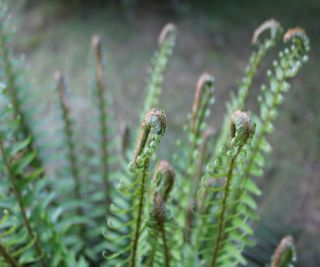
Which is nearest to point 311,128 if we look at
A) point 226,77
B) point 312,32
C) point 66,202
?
point 226,77

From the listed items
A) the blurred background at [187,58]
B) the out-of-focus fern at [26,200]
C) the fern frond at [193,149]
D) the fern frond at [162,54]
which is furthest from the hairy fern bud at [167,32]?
the blurred background at [187,58]

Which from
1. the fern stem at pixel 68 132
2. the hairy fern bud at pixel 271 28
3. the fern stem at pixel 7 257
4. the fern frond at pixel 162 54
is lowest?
the fern stem at pixel 7 257

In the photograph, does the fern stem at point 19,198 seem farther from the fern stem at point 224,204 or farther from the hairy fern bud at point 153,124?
the hairy fern bud at point 153,124

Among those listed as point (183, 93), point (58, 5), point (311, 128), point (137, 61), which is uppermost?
point (58, 5)

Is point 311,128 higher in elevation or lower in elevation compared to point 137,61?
lower

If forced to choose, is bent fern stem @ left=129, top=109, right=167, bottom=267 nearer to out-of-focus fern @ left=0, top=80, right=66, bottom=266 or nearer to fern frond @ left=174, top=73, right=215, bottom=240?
fern frond @ left=174, top=73, right=215, bottom=240

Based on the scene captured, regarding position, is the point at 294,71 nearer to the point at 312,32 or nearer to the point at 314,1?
the point at 312,32

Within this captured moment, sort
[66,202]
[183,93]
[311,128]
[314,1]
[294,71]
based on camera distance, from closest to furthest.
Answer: [294,71]
[66,202]
[311,128]
[183,93]
[314,1]
